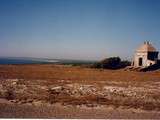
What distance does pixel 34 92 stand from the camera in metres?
8.44

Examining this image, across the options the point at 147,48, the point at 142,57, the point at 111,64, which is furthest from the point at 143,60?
the point at 111,64

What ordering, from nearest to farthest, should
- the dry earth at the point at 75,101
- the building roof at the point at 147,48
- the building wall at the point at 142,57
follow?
the dry earth at the point at 75,101 → the building roof at the point at 147,48 → the building wall at the point at 142,57

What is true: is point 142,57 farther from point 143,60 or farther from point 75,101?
point 75,101

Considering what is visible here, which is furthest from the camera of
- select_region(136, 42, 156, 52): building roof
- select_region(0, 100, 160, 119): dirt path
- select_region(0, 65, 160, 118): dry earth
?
select_region(136, 42, 156, 52): building roof

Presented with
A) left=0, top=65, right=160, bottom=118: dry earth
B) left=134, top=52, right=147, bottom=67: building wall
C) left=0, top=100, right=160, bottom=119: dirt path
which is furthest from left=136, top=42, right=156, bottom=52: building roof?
left=0, top=100, right=160, bottom=119: dirt path

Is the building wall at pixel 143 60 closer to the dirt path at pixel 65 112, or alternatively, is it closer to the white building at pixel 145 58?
the white building at pixel 145 58

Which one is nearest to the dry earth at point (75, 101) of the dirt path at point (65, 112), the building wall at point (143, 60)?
the dirt path at point (65, 112)

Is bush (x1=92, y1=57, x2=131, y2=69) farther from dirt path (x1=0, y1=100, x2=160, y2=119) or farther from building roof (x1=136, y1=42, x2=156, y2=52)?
dirt path (x1=0, y1=100, x2=160, y2=119)

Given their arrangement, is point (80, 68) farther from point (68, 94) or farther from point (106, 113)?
point (106, 113)

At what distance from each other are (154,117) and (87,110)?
1.57m

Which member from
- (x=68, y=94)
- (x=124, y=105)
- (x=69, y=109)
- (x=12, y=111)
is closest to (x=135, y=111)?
(x=124, y=105)

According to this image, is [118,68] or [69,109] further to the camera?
[118,68]

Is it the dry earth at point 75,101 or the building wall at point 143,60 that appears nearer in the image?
the dry earth at point 75,101

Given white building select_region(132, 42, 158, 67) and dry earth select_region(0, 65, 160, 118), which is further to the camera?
white building select_region(132, 42, 158, 67)
